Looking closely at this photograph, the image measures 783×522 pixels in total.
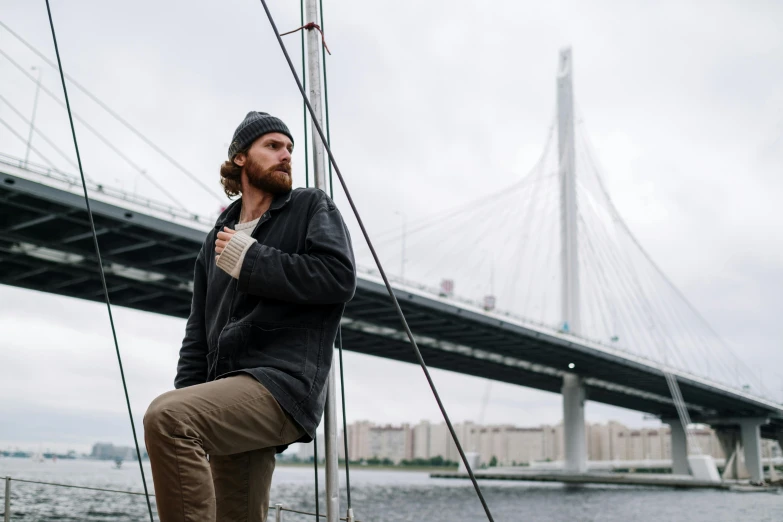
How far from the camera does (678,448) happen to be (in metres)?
59.7

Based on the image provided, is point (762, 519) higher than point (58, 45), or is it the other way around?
point (58, 45)

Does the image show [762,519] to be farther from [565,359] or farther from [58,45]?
[58,45]

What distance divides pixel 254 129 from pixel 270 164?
11 cm

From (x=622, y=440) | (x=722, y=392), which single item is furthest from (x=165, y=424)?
(x=622, y=440)

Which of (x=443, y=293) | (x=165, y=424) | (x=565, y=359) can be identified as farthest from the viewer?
(x=565, y=359)

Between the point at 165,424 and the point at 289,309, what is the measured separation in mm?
Answer: 379

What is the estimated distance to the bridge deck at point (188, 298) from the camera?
19562 mm

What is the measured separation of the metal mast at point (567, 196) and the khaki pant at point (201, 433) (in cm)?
3552

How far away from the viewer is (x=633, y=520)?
2112cm

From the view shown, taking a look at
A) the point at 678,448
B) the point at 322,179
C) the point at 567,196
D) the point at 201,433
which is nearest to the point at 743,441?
the point at 678,448

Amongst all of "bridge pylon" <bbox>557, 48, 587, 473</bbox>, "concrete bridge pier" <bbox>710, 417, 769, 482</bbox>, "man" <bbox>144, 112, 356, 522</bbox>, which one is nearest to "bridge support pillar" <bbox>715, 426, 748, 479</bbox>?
"concrete bridge pier" <bbox>710, 417, 769, 482</bbox>

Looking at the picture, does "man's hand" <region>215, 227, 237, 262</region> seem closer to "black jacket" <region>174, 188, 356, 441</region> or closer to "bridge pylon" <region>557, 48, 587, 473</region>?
"black jacket" <region>174, 188, 356, 441</region>

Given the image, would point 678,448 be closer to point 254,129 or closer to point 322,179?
point 322,179

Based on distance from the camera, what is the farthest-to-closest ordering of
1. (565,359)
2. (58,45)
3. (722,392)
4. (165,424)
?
1. (722,392)
2. (565,359)
3. (58,45)
4. (165,424)
